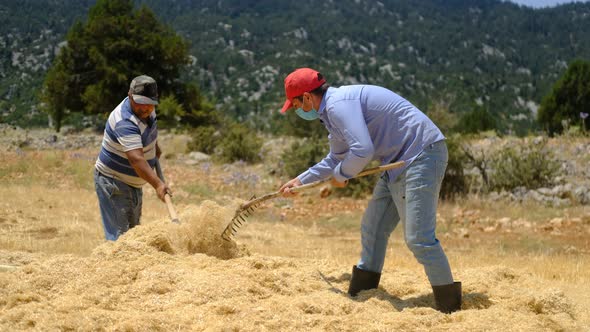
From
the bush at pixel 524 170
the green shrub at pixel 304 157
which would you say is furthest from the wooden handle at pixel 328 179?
the green shrub at pixel 304 157

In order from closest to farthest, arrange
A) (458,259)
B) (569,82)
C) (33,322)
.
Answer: (33,322) < (458,259) < (569,82)

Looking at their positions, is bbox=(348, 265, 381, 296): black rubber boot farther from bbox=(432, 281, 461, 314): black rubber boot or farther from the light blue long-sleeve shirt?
the light blue long-sleeve shirt

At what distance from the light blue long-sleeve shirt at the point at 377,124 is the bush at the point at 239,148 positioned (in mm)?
12216

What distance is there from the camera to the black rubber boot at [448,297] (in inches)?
161

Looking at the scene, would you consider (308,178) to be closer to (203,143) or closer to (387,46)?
Answer: (203,143)

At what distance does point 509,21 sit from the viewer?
173 meters

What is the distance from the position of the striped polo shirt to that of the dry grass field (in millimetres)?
473

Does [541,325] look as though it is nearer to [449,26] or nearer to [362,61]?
[362,61]

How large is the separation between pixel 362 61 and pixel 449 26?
51.8 meters

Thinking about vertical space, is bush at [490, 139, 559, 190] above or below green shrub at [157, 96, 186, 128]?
above

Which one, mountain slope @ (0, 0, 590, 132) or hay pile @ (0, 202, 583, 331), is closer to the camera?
hay pile @ (0, 202, 583, 331)

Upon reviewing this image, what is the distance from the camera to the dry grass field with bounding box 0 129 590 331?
379 cm

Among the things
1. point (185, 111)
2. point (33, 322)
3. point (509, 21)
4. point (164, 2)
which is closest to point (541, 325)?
point (33, 322)

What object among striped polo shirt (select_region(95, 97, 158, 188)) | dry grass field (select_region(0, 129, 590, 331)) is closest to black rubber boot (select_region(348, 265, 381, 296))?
dry grass field (select_region(0, 129, 590, 331))
